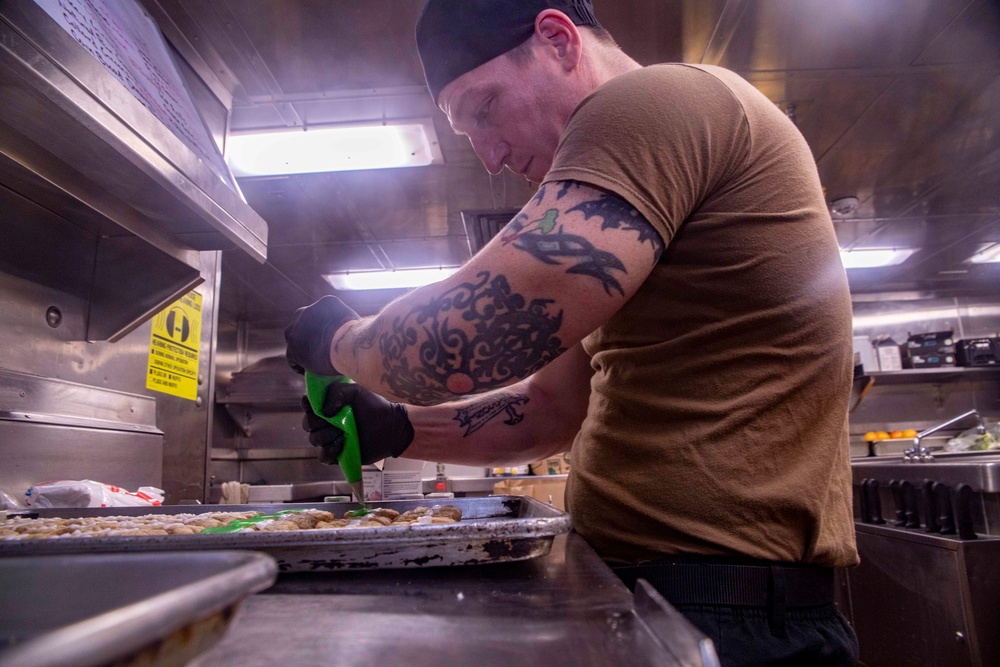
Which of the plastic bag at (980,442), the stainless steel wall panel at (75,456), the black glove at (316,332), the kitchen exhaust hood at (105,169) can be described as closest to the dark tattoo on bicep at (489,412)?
the black glove at (316,332)

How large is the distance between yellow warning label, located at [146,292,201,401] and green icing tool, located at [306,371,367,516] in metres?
1.15

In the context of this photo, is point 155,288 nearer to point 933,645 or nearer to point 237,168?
point 237,168

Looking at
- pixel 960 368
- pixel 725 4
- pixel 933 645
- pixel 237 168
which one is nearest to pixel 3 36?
pixel 725 4

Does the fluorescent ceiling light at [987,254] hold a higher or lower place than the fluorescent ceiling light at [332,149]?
lower

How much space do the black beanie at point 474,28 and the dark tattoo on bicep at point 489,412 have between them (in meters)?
0.64

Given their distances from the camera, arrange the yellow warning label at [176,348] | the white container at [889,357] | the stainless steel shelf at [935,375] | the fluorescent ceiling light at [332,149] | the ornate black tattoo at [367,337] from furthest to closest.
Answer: the white container at [889,357]
the stainless steel shelf at [935,375]
the fluorescent ceiling light at [332,149]
the yellow warning label at [176,348]
the ornate black tattoo at [367,337]

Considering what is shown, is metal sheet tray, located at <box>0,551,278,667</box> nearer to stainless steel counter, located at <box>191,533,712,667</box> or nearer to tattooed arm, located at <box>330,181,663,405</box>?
stainless steel counter, located at <box>191,533,712,667</box>

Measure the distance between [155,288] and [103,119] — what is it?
0.79 m

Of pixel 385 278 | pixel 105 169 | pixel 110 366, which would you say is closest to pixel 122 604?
pixel 105 169

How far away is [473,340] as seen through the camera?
78 cm

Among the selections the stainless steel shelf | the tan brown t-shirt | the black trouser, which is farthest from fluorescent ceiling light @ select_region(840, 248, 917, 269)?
the black trouser

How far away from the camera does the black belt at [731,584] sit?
2.38 ft

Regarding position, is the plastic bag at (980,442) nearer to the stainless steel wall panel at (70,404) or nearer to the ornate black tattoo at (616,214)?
the ornate black tattoo at (616,214)

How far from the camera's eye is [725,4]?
2.34 m
